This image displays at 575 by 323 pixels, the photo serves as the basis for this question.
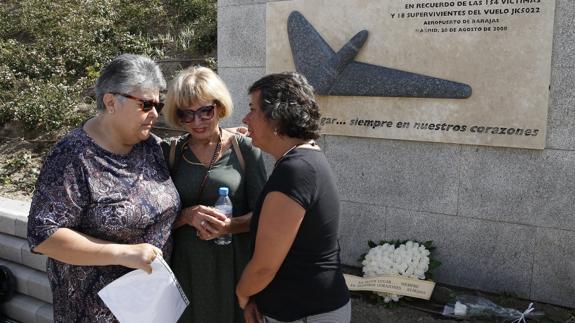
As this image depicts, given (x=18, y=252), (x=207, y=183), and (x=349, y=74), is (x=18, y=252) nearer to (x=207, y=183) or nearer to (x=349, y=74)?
(x=207, y=183)

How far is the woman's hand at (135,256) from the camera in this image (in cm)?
192

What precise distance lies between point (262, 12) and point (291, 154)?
3.12m

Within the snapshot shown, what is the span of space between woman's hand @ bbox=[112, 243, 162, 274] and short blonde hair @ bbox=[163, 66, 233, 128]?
2.01 ft

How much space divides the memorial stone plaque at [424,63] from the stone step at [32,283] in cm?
244

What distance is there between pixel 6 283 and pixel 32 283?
10.1 inches

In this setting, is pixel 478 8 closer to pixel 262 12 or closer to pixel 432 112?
pixel 432 112

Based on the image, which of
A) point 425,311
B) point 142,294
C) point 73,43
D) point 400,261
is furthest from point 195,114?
point 73,43

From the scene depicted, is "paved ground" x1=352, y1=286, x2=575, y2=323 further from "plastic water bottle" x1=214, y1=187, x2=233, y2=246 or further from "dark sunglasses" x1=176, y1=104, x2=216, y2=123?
"dark sunglasses" x1=176, y1=104, x2=216, y2=123

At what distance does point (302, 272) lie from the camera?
1.83 metres

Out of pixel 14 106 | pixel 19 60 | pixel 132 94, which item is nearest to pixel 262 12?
pixel 132 94

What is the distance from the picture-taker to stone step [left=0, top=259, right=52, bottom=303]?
11.9ft

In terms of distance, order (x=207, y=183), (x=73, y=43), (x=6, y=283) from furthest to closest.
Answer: (x=73, y=43), (x=6, y=283), (x=207, y=183)

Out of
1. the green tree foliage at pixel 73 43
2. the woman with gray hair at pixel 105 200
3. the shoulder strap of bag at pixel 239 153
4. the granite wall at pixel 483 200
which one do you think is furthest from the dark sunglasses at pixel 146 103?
the green tree foliage at pixel 73 43

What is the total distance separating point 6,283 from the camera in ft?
12.4
